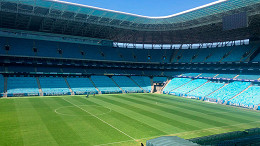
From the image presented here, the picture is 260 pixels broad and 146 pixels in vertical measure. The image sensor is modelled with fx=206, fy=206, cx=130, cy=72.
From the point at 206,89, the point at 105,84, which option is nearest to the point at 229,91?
the point at 206,89

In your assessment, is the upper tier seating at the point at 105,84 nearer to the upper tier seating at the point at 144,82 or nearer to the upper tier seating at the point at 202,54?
the upper tier seating at the point at 144,82

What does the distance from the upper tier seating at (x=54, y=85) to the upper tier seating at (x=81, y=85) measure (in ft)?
6.20

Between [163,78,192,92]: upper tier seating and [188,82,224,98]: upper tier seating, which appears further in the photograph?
[163,78,192,92]: upper tier seating

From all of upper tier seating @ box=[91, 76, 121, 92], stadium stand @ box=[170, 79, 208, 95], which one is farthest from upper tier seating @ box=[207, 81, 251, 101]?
upper tier seating @ box=[91, 76, 121, 92]

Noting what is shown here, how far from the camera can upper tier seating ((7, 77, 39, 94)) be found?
47.8 metres

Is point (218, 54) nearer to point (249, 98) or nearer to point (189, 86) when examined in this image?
point (189, 86)

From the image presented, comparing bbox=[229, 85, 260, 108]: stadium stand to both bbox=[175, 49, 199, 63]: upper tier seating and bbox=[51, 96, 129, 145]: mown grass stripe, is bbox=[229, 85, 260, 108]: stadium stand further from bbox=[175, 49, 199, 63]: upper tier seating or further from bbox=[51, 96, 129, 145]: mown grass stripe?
bbox=[51, 96, 129, 145]: mown grass stripe

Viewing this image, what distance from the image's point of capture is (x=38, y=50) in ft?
196

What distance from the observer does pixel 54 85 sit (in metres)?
54.3

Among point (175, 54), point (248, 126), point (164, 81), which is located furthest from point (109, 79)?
point (248, 126)

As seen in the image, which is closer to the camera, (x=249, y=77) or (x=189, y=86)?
(x=249, y=77)

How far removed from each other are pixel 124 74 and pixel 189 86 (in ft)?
71.3

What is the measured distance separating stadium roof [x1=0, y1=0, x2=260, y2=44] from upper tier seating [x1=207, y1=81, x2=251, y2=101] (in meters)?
15.6

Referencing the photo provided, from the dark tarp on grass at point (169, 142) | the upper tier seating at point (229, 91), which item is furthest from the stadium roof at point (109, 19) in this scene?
the dark tarp on grass at point (169, 142)
